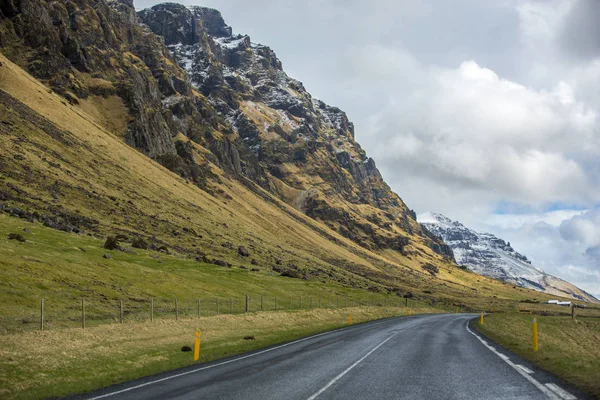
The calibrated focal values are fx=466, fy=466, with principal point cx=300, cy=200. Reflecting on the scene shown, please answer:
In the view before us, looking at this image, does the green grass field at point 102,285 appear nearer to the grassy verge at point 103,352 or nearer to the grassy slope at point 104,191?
the grassy slope at point 104,191

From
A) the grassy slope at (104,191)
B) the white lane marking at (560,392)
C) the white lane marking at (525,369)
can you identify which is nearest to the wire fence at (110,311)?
the grassy slope at (104,191)

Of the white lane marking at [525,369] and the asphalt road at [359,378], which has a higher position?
the white lane marking at [525,369]

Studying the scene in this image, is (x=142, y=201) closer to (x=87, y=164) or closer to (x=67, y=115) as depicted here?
(x=87, y=164)

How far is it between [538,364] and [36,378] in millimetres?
18859

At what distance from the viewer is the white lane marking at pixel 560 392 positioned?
11633mm

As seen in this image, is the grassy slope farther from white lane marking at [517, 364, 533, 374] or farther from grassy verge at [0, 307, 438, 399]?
white lane marking at [517, 364, 533, 374]

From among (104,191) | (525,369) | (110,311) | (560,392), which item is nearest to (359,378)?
(560,392)


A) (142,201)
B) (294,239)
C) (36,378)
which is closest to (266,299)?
(36,378)

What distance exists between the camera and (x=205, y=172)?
7756 inches

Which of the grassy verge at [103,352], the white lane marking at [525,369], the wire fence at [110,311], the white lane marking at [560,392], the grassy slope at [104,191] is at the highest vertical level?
the grassy slope at [104,191]

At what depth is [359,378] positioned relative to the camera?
611 inches

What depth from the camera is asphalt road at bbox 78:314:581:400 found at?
43.1 feet

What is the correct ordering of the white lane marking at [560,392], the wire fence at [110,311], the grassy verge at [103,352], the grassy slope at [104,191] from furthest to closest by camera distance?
1. the grassy slope at [104,191]
2. the wire fence at [110,311]
3. the grassy verge at [103,352]
4. the white lane marking at [560,392]

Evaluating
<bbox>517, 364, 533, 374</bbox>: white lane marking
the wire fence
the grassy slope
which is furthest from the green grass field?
<bbox>517, 364, 533, 374</bbox>: white lane marking
